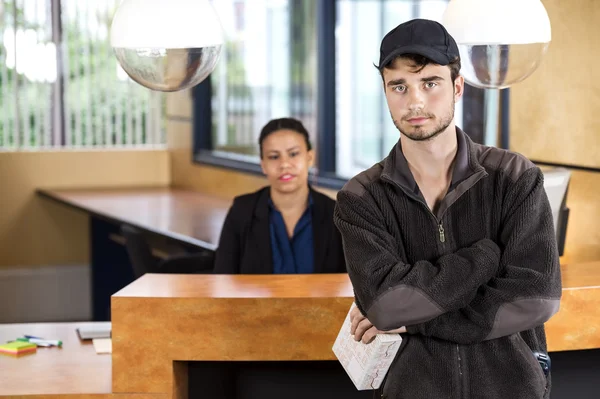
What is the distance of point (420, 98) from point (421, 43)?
4.5 inches

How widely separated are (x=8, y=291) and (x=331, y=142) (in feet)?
10.5

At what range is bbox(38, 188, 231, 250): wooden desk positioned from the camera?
5.46m

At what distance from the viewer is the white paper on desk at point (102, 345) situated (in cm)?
318

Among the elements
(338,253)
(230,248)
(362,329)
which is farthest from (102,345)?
(362,329)

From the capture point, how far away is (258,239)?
3613 millimetres

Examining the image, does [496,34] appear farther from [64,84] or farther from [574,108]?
[64,84]

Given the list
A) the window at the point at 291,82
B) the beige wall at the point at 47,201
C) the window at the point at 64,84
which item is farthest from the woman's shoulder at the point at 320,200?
the window at the point at 64,84

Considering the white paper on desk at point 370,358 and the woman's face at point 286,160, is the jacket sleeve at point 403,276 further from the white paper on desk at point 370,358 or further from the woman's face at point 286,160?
the woman's face at point 286,160

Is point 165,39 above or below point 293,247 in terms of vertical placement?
above

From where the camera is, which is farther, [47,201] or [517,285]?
[47,201]

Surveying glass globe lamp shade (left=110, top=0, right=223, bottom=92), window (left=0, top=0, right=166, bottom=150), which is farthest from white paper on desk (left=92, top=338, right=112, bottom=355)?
window (left=0, top=0, right=166, bottom=150)

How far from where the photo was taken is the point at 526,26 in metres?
2.68

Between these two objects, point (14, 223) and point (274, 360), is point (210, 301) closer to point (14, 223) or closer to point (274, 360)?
point (274, 360)

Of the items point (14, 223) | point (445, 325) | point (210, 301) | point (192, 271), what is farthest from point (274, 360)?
point (14, 223)
